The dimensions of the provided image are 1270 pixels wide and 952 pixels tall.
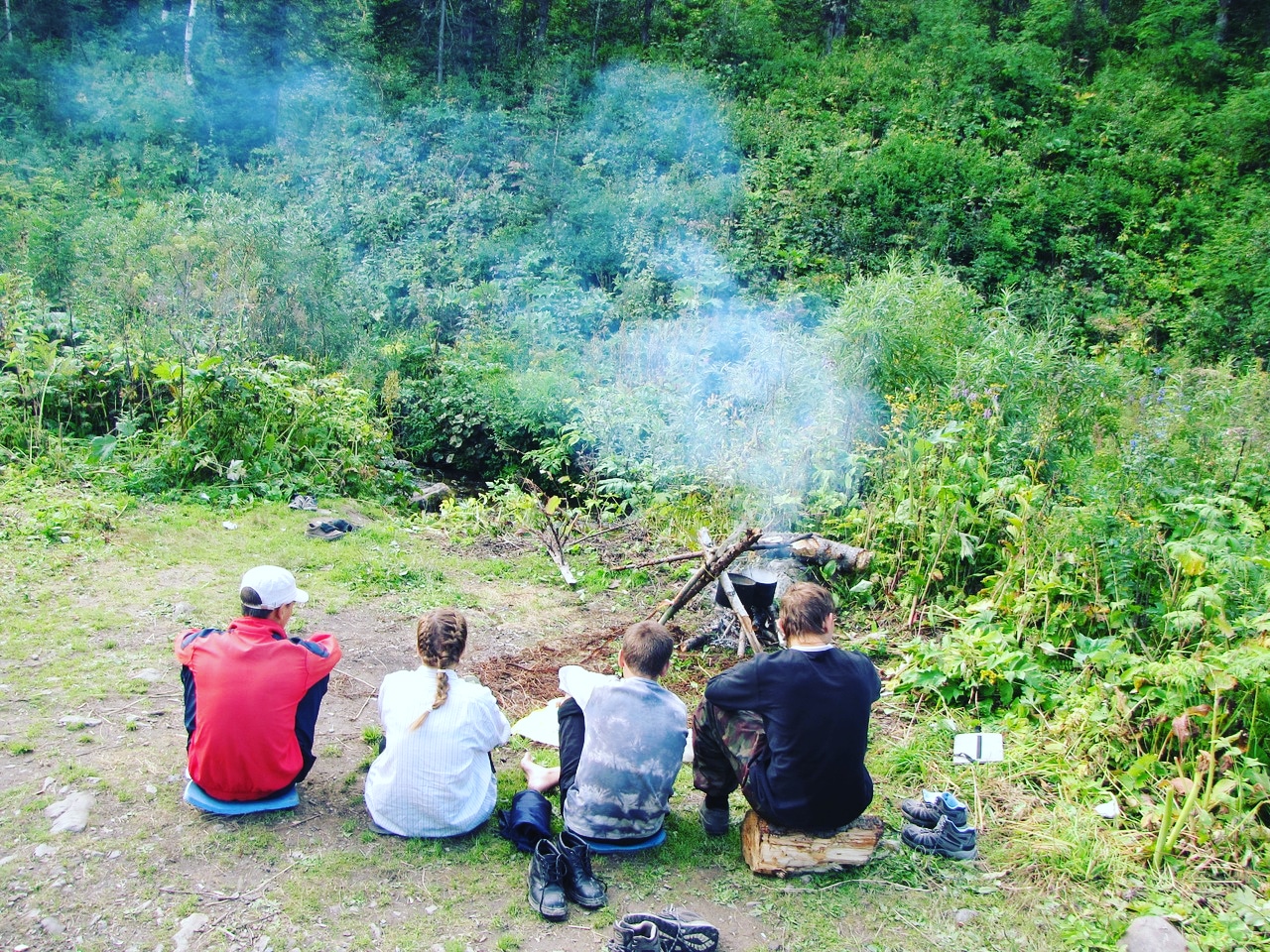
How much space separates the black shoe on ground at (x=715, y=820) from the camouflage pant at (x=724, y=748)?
0.07 m

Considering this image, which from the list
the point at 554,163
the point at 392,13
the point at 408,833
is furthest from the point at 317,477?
the point at 392,13

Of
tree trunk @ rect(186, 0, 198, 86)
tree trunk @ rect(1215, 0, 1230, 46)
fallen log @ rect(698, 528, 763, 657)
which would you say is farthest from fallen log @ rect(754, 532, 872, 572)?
tree trunk @ rect(186, 0, 198, 86)

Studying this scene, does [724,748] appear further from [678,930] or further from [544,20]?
[544,20]

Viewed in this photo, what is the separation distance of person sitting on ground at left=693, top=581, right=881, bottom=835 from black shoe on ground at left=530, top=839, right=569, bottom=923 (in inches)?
29.8

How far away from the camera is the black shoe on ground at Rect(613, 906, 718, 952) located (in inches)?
112

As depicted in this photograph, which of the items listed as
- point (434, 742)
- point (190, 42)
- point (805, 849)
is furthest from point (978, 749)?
point (190, 42)

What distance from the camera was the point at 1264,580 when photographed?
404cm

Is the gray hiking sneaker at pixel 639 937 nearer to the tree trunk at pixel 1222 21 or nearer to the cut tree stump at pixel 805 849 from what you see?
the cut tree stump at pixel 805 849

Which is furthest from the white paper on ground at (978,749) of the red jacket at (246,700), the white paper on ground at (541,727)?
the red jacket at (246,700)

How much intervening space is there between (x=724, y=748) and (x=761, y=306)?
987 centimetres

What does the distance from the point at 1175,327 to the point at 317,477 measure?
1135cm

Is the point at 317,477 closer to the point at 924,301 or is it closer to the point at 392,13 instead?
the point at 924,301

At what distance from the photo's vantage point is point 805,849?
10.9ft

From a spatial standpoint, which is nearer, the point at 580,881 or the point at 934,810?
the point at 580,881
